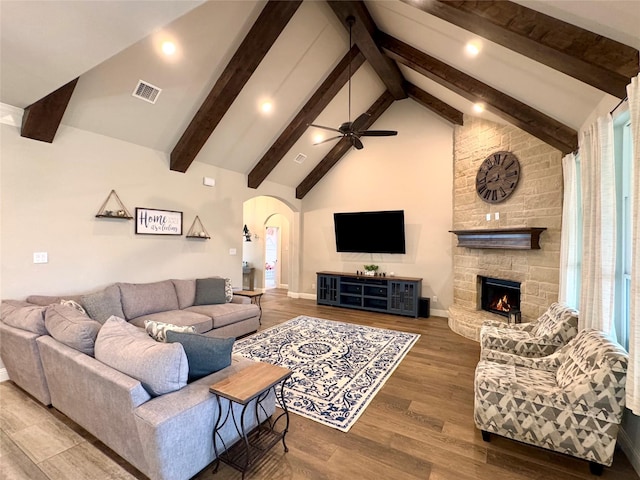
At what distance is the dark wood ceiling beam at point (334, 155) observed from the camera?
21.5ft

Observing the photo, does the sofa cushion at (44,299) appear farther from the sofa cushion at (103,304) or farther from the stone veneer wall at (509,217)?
the stone veneer wall at (509,217)

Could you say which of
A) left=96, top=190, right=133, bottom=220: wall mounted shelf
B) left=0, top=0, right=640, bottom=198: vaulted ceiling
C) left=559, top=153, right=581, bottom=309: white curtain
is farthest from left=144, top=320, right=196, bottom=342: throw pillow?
left=559, top=153, right=581, bottom=309: white curtain

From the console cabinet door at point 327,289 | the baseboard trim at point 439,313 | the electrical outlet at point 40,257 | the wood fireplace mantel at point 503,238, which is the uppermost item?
the wood fireplace mantel at point 503,238

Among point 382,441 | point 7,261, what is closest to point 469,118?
point 382,441

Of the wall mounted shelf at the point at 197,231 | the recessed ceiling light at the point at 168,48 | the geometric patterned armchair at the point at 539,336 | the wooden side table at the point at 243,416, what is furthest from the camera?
the wall mounted shelf at the point at 197,231

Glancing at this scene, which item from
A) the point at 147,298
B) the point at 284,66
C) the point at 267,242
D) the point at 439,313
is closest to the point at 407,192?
the point at 439,313

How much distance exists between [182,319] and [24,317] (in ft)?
5.07

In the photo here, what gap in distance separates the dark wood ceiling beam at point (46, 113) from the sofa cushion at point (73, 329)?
90.6 inches

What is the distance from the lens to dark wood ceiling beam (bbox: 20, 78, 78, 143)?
324 centimetres

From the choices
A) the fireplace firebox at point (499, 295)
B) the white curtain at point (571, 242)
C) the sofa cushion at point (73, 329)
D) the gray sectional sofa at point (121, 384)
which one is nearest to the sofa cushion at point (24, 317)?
the gray sectional sofa at point (121, 384)

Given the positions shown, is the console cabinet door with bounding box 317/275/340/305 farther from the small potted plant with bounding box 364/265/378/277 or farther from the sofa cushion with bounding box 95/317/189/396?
the sofa cushion with bounding box 95/317/189/396

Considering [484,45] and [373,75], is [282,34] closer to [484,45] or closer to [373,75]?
[373,75]

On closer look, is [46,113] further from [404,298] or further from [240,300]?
[404,298]

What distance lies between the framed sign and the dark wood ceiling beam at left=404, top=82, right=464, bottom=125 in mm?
5185
